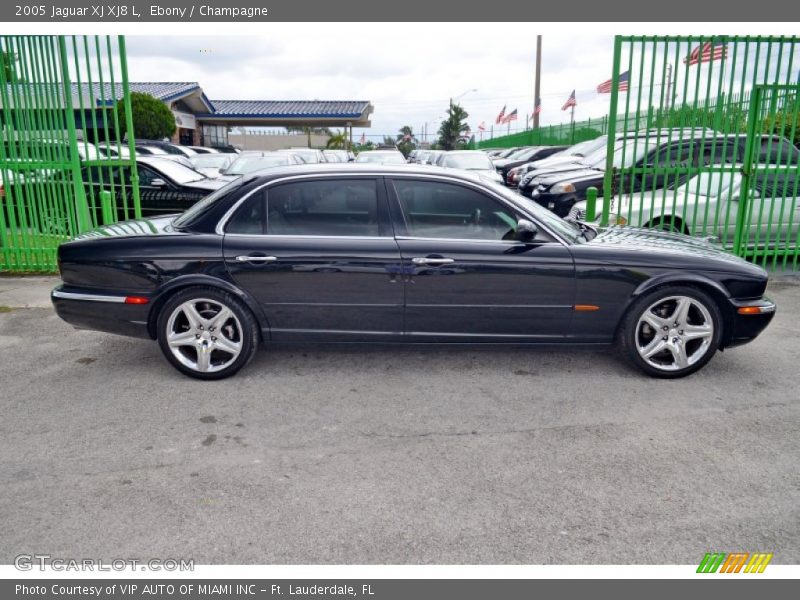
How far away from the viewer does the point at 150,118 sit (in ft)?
93.2

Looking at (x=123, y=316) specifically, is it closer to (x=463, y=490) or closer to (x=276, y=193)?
(x=276, y=193)

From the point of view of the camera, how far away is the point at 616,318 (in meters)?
4.62

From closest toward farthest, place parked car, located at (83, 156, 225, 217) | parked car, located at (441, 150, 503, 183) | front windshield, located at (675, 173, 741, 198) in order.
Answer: front windshield, located at (675, 173, 741, 198), parked car, located at (83, 156, 225, 217), parked car, located at (441, 150, 503, 183)

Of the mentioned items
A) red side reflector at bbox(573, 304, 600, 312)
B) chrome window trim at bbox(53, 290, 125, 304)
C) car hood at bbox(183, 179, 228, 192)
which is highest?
car hood at bbox(183, 179, 228, 192)

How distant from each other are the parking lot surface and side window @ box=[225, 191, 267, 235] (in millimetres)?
1073

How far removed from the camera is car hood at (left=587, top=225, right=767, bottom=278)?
4613 millimetres

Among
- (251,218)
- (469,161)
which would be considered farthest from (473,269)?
(469,161)

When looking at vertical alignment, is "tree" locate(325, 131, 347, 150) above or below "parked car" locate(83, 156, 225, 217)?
above

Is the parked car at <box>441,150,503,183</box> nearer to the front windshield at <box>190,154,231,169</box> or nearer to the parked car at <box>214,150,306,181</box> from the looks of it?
the parked car at <box>214,150,306,181</box>

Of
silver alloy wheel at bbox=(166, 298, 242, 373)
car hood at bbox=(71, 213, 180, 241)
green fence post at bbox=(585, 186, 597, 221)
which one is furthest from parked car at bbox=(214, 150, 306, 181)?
silver alloy wheel at bbox=(166, 298, 242, 373)

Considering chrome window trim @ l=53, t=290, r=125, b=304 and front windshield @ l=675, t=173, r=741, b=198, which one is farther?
front windshield @ l=675, t=173, r=741, b=198
